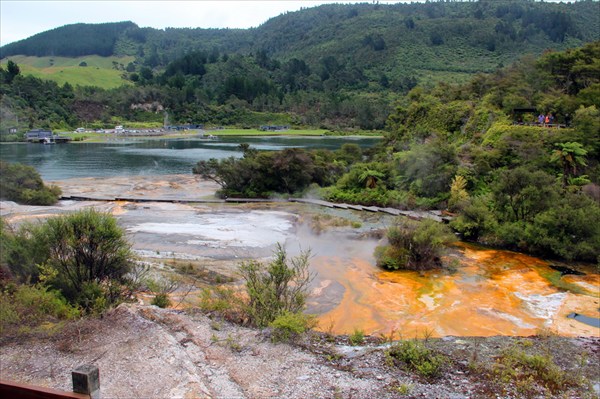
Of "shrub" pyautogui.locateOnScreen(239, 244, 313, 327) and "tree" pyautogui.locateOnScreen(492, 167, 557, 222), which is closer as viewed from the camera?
"shrub" pyautogui.locateOnScreen(239, 244, 313, 327)

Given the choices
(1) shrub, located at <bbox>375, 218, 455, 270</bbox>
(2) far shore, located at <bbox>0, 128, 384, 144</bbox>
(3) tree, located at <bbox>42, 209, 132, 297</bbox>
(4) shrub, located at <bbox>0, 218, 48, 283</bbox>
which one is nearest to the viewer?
(3) tree, located at <bbox>42, 209, 132, 297</bbox>

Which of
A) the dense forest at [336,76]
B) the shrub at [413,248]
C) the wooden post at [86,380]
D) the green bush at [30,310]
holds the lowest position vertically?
the shrub at [413,248]

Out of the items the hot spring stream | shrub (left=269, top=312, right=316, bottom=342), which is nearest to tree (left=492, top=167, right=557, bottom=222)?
the hot spring stream

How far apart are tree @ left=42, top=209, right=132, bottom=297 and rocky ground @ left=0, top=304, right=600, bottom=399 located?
2.30 m

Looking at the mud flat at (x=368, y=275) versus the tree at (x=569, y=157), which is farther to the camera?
the tree at (x=569, y=157)

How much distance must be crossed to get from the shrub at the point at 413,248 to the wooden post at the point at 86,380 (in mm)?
17159

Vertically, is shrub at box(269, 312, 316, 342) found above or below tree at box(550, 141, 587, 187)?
Answer: below

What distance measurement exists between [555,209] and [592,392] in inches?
576

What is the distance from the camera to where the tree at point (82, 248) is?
11734 mm

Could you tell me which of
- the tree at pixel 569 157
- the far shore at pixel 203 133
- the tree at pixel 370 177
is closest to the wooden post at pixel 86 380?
the tree at pixel 569 157

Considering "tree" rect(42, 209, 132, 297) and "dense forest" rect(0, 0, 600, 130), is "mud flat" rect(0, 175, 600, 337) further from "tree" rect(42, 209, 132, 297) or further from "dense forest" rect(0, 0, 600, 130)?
"dense forest" rect(0, 0, 600, 130)

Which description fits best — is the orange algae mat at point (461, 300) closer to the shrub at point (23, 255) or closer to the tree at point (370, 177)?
the shrub at point (23, 255)

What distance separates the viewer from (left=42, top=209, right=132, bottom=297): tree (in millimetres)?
11734

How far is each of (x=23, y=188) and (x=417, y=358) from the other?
1298 inches
